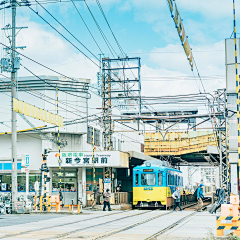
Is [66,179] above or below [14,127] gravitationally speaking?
below

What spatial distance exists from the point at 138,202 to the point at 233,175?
12.0 m

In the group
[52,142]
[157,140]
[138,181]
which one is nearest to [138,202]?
[138,181]

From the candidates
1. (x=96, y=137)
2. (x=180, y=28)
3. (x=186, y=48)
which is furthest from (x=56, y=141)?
(x=180, y=28)

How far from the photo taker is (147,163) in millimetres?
30797

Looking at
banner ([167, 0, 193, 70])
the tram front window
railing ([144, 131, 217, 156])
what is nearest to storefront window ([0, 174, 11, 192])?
the tram front window

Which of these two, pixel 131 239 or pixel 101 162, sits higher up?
pixel 101 162

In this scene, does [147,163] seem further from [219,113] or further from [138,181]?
[219,113]

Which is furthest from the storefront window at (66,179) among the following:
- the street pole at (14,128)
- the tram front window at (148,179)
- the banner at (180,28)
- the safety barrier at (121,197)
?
the banner at (180,28)

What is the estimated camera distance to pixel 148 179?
3053cm

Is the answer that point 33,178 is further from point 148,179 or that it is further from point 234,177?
point 234,177

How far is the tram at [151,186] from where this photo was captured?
30.0m

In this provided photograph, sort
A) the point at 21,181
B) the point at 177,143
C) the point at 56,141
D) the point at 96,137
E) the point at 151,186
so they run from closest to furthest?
the point at 151,186 → the point at 56,141 → the point at 21,181 → the point at 96,137 → the point at 177,143

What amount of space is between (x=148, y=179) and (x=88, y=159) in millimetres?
4328

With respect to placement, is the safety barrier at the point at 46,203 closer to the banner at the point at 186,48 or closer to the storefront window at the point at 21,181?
the storefront window at the point at 21,181
